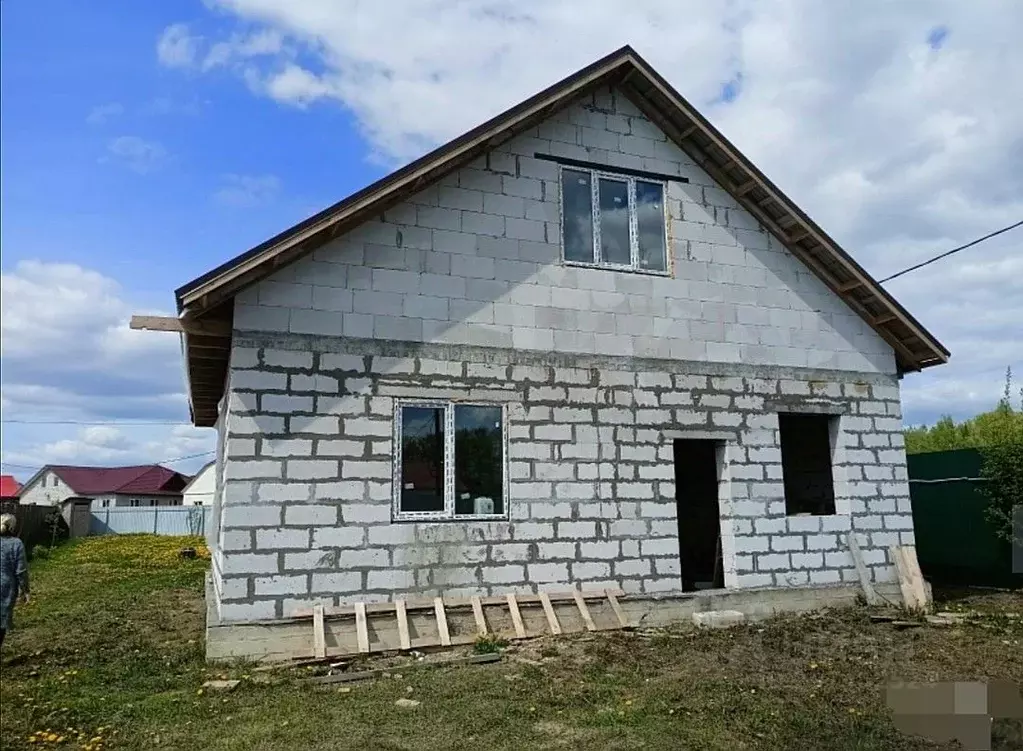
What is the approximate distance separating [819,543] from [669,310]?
4113 millimetres

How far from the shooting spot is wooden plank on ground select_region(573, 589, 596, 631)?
9.95 meters

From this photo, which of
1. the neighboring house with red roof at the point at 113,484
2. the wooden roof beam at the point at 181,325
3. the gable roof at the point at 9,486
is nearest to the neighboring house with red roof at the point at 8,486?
the gable roof at the point at 9,486

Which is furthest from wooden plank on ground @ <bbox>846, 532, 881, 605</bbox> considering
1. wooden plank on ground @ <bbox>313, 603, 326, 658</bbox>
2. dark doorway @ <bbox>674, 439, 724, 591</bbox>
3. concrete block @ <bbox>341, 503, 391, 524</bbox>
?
wooden plank on ground @ <bbox>313, 603, 326, 658</bbox>

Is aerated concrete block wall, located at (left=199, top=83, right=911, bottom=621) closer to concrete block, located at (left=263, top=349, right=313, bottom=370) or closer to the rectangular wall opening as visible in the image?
concrete block, located at (left=263, top=349, right=313, bottom=370)

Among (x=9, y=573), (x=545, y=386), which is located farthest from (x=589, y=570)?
(x=9, y=573)

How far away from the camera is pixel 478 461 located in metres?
10.1

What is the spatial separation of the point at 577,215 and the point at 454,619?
5693mm

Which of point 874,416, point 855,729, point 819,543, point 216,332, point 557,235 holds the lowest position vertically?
point 855,729

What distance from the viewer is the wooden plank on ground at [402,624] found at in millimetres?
8984

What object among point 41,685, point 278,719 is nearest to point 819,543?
point 278,719

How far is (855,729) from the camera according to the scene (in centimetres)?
631

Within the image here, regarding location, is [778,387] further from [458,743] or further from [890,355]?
[458,743]

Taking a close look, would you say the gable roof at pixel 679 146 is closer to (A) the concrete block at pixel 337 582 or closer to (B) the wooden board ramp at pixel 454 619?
(A) the concrete block at pixel 337 582

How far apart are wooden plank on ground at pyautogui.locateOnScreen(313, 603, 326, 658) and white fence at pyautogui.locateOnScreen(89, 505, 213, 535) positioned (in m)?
32.8
